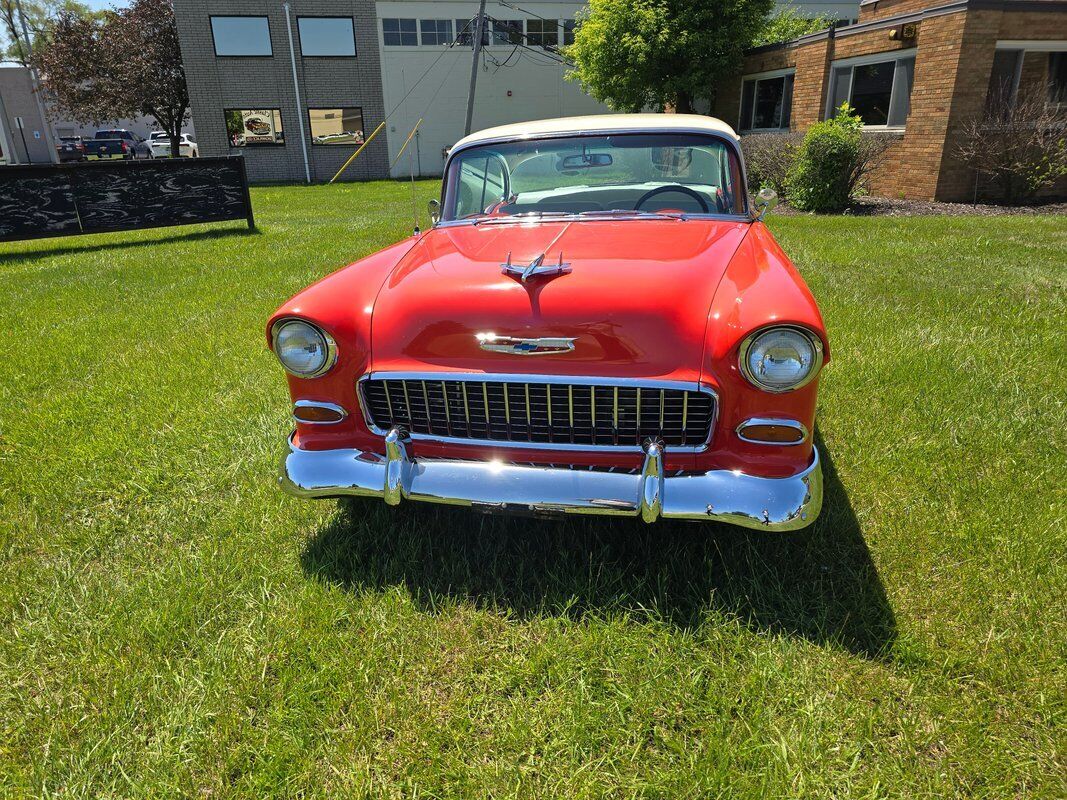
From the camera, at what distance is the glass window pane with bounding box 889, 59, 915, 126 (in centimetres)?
1152

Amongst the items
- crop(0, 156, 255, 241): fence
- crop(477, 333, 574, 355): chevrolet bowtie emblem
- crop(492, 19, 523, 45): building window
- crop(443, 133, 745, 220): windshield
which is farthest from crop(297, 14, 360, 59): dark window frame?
crop(477, 333, 574, 355): chevrolet bowtie emblem

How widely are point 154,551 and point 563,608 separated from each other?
1.68 m

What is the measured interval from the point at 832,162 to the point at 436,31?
18083mm

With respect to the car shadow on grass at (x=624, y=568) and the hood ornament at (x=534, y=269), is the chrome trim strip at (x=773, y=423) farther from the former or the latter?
the hood ornament at (x=534, y=269)

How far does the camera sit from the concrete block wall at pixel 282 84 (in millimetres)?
22625

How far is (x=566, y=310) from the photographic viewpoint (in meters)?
2.24

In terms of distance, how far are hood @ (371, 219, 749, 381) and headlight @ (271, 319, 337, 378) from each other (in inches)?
7.0

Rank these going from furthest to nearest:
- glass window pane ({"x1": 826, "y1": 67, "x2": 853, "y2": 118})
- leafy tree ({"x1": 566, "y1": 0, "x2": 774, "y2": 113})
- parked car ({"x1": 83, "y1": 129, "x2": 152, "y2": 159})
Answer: parked car ({"x1": 83, "y1": 129, "x2": 152, "y2": 159})
leafy tree ({"x1": 566, "y1": 0, "x2": 774, "y2": 113})
glass window pane ({"x1": 826, "y1": 67, "x2": 853, "y2": 118})

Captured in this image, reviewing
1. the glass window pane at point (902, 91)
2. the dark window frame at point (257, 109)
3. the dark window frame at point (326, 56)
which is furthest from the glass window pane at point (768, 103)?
the dark window frame at point (257, 109)

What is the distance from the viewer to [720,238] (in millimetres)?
2830

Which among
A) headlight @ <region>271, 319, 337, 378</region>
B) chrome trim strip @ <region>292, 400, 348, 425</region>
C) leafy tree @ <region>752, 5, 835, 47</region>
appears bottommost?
chrome trim strip @ <region>292, 400, 348, 425</region>

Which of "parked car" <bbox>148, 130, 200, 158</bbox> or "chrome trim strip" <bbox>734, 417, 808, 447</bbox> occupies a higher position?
"parked car" <bbox>148, 130, 200, 158</bbox>

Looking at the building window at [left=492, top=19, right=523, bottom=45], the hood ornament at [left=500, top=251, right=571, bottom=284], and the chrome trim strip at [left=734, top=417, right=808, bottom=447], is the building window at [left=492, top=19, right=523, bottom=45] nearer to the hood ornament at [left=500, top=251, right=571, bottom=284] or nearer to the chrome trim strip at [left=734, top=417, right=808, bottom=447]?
the hood ornament at [left=500, top=251, right=571, bottom=284]

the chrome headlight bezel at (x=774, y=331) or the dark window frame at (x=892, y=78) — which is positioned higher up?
the dark window frame at (x=892, y=78)
